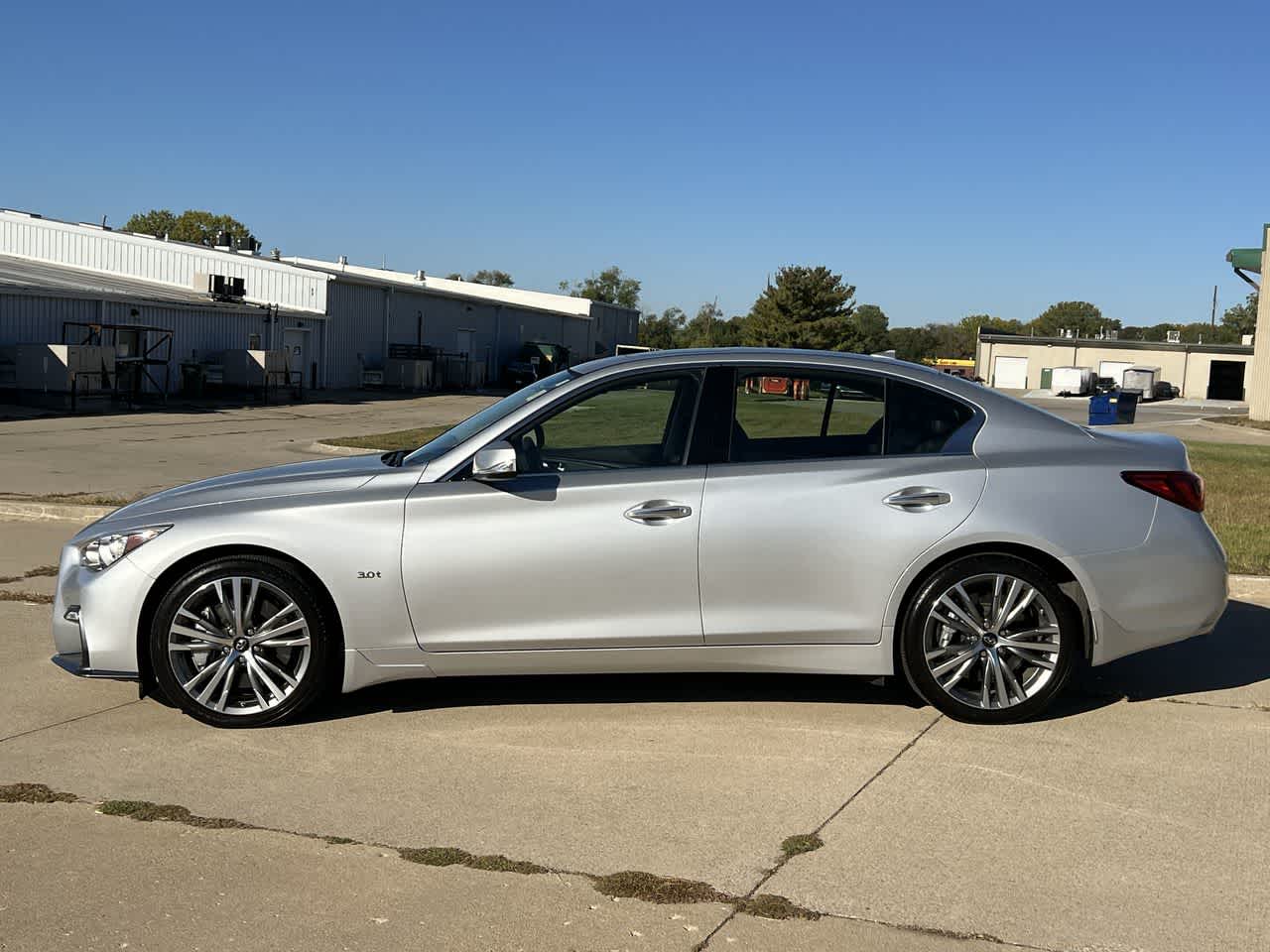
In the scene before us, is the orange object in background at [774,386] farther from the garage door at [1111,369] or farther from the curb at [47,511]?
the garage door at [1111,369]

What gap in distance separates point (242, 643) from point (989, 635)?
3.17 metres

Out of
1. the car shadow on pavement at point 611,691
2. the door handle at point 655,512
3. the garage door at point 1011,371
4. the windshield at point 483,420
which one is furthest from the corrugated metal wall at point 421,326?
the door handle at point 655,512

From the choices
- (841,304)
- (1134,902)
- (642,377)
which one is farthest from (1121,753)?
(841,304)

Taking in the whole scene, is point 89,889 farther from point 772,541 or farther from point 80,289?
point 80,289

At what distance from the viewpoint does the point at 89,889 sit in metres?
3.90

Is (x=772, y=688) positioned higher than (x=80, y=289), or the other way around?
(x=80, y=289)

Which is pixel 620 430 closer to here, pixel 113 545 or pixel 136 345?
pixel 113 545

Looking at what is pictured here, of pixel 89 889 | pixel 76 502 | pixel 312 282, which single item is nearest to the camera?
pixel 89 889

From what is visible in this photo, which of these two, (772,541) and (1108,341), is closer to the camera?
(772,541)

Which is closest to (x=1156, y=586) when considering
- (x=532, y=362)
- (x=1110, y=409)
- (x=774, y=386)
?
(x=774, y=386)

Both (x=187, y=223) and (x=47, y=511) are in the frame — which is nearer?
(x=47, y=511)

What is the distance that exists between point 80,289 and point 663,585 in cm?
3364

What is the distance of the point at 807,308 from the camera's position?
104562 mm

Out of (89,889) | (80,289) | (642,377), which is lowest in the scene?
(89,889)
